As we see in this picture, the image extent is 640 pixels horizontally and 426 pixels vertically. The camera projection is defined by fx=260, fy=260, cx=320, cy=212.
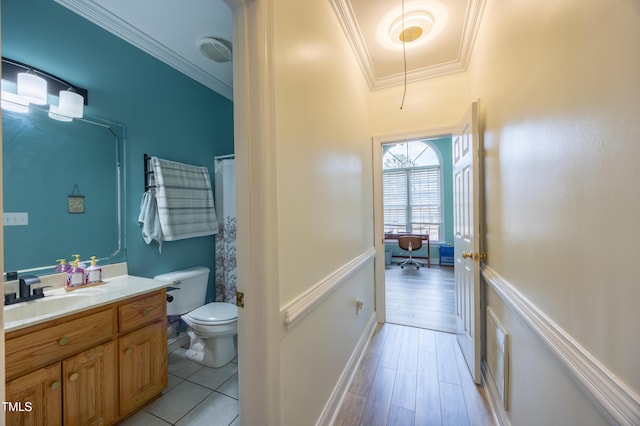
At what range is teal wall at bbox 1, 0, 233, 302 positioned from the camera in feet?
5.39

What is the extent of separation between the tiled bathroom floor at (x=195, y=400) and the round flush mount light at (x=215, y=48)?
271 centimetres

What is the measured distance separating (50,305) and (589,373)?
2474 mm

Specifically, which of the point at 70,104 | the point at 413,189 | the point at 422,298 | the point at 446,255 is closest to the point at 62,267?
the point at 70,104

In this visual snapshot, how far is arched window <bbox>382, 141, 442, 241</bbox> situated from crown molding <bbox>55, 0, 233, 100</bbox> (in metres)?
4.11

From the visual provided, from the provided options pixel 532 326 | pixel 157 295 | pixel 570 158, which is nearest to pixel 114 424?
pixel 157 295

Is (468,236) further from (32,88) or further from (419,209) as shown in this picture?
(419,209)

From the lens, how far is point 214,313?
7.20 ft

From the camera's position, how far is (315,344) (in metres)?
1.44

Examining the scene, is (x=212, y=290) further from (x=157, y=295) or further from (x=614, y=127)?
(x=614, y=127)

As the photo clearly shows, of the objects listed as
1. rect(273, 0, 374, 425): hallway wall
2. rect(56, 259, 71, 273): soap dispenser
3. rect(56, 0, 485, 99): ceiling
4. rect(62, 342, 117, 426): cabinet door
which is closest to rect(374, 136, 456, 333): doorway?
rect(56, 0, 485, 99): ceiling

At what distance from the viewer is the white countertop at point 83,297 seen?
127 cm

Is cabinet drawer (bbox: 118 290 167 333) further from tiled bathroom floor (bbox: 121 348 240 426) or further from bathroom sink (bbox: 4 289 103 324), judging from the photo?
tiled bathroom floor (bbox: 121 348 240 426)

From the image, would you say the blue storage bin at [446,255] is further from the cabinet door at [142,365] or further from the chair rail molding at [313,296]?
the cabinet door at [142,365]

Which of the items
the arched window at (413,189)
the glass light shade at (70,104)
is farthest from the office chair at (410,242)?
the glass light shade at (70,104)
